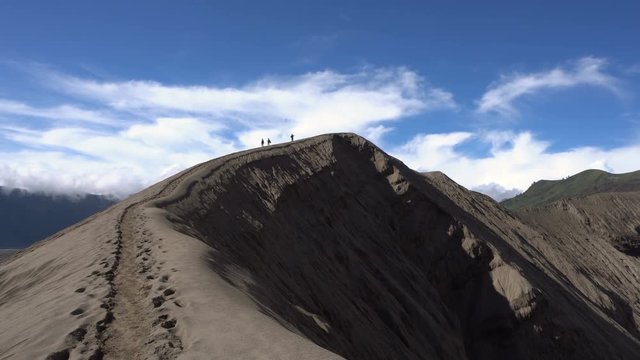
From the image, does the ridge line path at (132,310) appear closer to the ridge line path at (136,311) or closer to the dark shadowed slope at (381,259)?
the ridge line path at (136,311)

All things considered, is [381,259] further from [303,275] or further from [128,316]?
[128,316]

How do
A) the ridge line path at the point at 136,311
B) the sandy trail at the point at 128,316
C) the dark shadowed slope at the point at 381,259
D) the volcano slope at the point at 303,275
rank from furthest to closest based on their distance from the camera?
1. the dark shadowed slope at the point at 381,259
2. the volcano slope at the point at 303,275
3. the sandy trail at the point at 128,316
4. the ridge line path at the point at 136,311

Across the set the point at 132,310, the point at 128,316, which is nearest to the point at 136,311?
the point at 132,310

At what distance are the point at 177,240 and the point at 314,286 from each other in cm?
831

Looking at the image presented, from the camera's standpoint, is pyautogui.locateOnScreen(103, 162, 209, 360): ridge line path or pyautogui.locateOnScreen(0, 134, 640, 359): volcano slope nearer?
pyautogui.locateOnScreen(103, 162, 209, 360): ridge line path

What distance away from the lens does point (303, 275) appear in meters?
24.0

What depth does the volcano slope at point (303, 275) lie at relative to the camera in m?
9.99

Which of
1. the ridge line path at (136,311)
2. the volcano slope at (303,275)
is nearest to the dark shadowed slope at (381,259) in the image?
the volcano slope at (303,275)

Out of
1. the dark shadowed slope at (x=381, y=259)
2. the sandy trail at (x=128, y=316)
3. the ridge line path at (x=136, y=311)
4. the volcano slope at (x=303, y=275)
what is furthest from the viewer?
the dark shadowed slope at (x=381, y=259)

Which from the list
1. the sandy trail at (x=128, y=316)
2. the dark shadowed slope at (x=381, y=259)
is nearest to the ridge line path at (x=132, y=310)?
the sandy trail at (x=128, y=316)

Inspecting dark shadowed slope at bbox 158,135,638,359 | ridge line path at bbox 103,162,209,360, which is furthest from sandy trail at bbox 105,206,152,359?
dark shadowed slope at bbox 158,135,638,359

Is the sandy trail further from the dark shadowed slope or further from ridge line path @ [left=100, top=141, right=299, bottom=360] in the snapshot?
the dark shadowed slope

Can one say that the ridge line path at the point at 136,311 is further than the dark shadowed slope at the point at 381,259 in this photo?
No

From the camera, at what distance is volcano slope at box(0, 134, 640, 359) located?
32.8 ft
